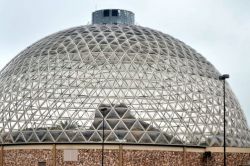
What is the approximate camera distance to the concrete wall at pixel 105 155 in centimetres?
5866

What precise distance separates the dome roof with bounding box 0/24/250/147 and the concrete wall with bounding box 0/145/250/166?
758mm

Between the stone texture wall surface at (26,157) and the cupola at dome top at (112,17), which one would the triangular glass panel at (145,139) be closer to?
the stone texture wall surface at (26,157)

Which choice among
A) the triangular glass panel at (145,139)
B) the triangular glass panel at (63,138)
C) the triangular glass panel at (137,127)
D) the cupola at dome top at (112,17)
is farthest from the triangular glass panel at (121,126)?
the cupola at dome top at (112,17)

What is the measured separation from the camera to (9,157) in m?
61.2

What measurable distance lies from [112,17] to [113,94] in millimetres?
15052

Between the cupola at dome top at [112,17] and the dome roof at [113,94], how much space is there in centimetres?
421

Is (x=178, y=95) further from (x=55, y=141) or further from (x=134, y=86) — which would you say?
(x=55, y=141)

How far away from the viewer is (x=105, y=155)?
192 ft

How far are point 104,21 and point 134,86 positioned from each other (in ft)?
45.5

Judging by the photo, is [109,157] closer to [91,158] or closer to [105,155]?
[105,155]

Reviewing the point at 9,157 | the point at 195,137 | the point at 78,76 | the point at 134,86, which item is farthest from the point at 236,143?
the point at 9,157

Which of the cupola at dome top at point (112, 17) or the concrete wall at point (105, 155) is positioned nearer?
the concrete wall at point (105, 155)

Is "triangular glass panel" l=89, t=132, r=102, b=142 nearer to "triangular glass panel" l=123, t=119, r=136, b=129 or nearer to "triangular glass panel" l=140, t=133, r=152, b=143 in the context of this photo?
"triangular glass panel" l=123, t=119, r=136, b=129

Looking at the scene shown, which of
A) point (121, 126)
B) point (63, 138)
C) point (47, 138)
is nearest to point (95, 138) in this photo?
point (121, 126)
